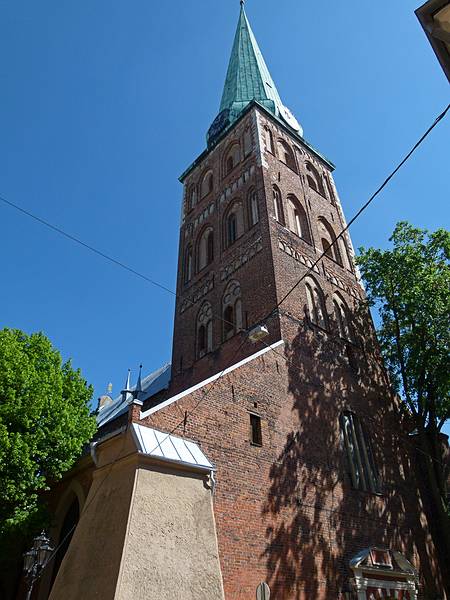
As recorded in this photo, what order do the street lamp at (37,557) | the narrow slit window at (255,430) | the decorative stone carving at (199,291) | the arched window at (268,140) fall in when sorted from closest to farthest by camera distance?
the street lamp at (37,557) → the narrow slit window at (255,430) → the decorative stone carving at (199,291) → the arched window at (268,140)

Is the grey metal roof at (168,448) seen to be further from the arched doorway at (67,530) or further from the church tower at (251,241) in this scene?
the arched doorway at (67,530)

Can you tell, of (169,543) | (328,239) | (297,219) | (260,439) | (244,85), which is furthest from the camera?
(244,85)

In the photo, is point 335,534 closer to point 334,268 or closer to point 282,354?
point 282,354

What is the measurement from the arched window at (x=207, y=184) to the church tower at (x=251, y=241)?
0.07 meters

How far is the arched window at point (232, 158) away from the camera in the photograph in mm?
22281

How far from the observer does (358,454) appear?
45.4ft

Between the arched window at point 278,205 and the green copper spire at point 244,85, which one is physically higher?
the green copper spire at point 244,85

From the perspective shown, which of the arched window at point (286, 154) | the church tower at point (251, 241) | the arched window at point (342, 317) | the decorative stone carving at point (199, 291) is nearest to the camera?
the church tower at point (251, 241)

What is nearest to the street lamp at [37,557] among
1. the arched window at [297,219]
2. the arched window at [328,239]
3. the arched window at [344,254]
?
the arched window at [297,219]

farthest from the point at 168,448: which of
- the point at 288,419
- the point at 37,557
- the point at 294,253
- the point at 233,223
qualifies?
the point at 233,223

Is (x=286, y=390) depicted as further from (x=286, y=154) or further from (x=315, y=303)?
(x=286, y=154)

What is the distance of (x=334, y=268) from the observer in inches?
754

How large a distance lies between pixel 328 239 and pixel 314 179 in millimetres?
4459

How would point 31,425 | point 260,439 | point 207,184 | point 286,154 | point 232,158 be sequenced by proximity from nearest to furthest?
point 260,439, point 31,425, point 286,154, point 232,158, point 207,184
